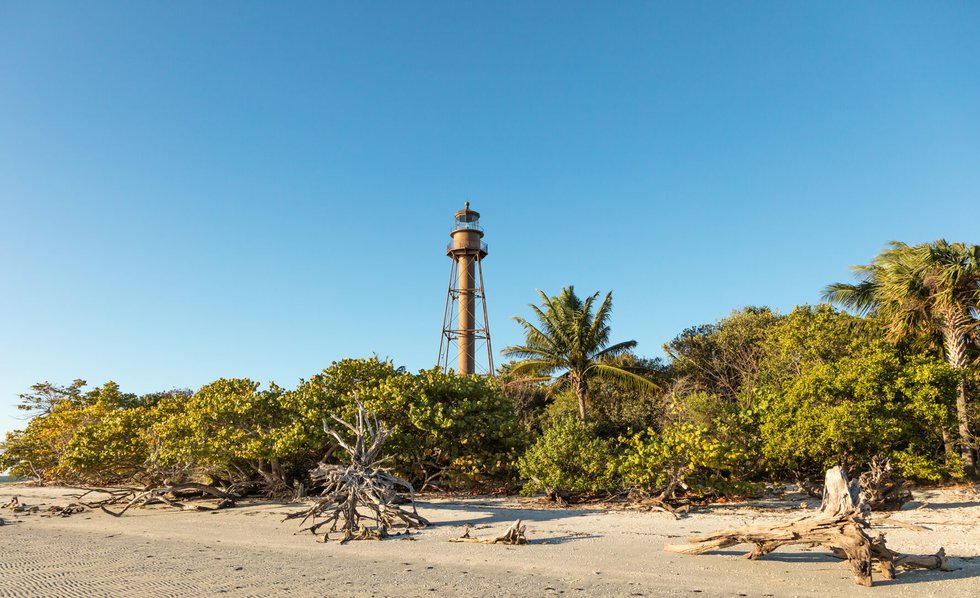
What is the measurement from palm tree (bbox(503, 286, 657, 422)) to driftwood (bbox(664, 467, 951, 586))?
1569cm

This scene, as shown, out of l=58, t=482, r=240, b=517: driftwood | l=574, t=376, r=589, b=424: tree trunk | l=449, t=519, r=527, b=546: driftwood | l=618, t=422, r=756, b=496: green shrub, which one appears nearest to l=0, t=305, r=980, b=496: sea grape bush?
l=618, t=422, r=756, b=496: green shrub

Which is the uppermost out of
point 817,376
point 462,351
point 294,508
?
point 462,351

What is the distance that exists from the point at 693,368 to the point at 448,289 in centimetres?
1378

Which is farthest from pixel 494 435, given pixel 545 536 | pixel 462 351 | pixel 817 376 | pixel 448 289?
pixel 448 289

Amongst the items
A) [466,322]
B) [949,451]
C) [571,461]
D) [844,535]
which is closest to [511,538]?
[844,535]

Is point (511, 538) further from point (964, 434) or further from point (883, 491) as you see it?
point (964, 434)

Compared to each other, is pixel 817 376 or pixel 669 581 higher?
pixel 817 376

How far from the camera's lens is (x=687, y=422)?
1692 cm

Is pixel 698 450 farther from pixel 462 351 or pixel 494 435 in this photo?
pixel 462 351

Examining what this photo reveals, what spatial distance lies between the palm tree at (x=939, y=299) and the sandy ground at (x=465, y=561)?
4.55 meters

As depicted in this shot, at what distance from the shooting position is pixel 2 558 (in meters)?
9.90

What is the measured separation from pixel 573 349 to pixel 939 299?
39.6 ft

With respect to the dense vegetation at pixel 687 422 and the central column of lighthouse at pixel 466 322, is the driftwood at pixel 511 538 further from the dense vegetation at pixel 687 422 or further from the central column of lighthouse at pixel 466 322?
the central column of lighthouse at pixel 466 322

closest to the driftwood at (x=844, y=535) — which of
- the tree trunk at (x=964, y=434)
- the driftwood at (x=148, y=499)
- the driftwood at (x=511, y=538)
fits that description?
the driftwood at (x=511, y=538)
